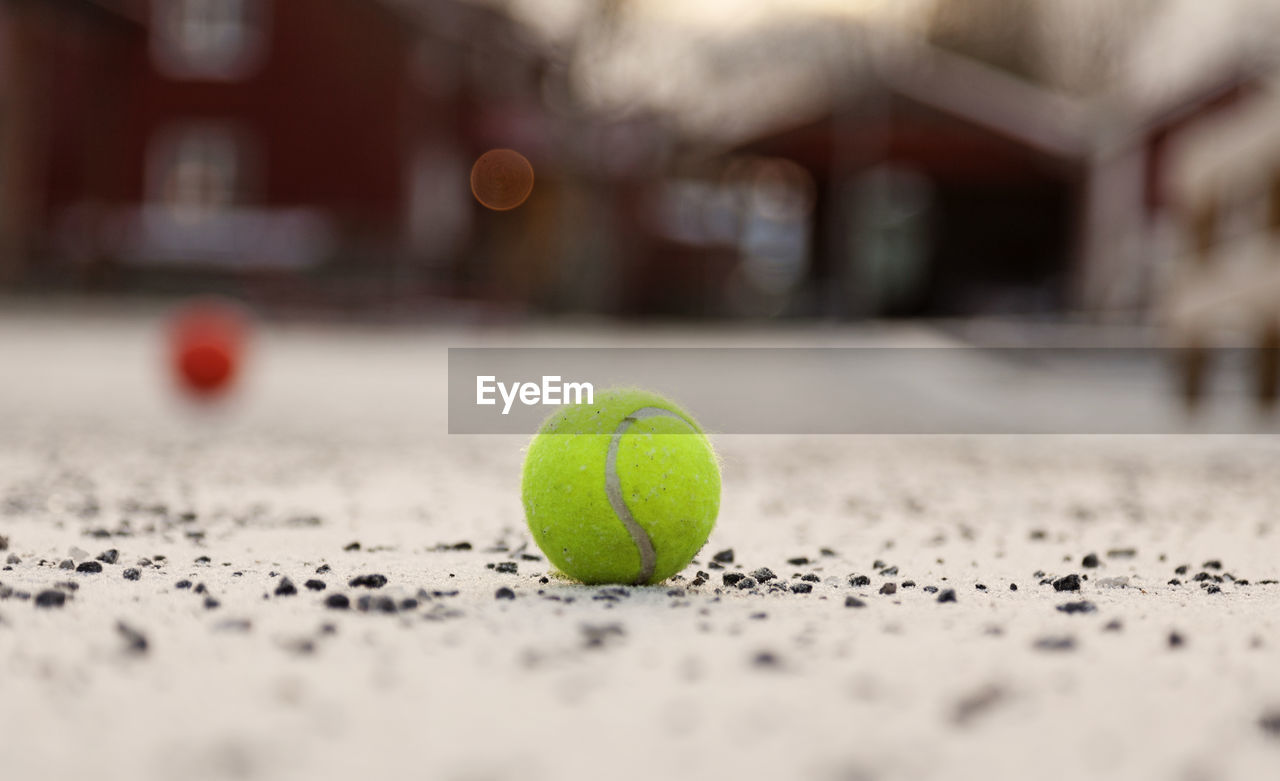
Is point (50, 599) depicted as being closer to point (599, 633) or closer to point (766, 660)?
point (599, 633)

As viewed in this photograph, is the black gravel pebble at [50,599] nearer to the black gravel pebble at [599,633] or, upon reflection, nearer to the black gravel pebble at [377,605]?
the black gravel pebble at [377,605]

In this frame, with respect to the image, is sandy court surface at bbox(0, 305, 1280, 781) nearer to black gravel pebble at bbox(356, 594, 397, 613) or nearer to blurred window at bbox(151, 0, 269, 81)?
black gravel pebble at bbox(356, 594, 397, 613)

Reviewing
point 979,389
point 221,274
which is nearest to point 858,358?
point 979,389

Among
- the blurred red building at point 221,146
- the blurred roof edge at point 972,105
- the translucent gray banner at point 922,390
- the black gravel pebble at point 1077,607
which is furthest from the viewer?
the blurred red building at point 221,146

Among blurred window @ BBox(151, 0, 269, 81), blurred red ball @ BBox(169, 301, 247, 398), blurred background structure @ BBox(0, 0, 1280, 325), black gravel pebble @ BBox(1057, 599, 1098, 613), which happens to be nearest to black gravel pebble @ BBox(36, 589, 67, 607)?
black gravel pebble @ BBox(1057, 599, 1098, 613)

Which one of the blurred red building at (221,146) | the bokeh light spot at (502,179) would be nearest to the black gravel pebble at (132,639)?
the blurred red building at (221,146)

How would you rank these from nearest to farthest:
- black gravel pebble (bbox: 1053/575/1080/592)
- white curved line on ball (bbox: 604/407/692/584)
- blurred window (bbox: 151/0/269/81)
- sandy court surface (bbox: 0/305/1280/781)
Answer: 1. sandy court surface (bbox: 0/305/1280/781)
2. white curved line on ball (bbox: 604/407/692/584)
3. black gravel pebble (bbox: 1053/575/1080/592)
4. blurred window (bbox: 151/0/269/81)
